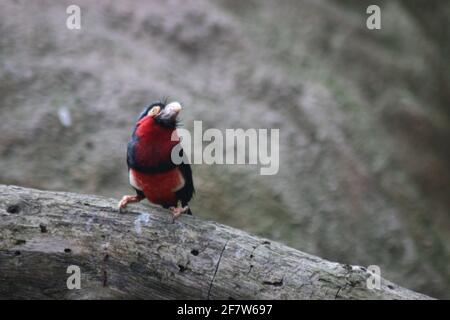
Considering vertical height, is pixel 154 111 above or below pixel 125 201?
above

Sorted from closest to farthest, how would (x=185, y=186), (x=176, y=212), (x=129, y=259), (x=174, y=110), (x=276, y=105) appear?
(x=129, y=259)
(x=174, y=110)
(x=176, y=212)
(x=185, y=186)
(x=276, y=105)

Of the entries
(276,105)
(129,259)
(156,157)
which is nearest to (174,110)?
(156,157)

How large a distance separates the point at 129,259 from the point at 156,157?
76 cm

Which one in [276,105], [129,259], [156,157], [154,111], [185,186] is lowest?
[129,259]

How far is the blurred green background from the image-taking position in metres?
6.39

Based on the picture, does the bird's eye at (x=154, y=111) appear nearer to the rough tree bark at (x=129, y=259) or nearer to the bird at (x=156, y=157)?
the bird at (x=156, y=157)

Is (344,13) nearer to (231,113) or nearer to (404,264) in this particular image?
(231,113)

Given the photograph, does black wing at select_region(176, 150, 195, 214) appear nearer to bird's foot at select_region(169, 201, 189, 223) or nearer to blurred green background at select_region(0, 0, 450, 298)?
bird's foot at select_region(169, 201, 189, 223)

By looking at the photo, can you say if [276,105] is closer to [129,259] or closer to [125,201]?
[125,201]

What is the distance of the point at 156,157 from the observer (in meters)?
3.90

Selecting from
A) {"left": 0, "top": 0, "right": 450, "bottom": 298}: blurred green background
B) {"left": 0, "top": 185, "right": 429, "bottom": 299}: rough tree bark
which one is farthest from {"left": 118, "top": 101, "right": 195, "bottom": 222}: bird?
{"left": 0, "top": 0, "right": 450, "bottom": 298}: blurred green background

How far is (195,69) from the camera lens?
7.19m

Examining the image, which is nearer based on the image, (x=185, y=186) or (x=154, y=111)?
(x=154, y=111)

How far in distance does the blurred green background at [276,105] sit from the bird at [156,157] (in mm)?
2255
